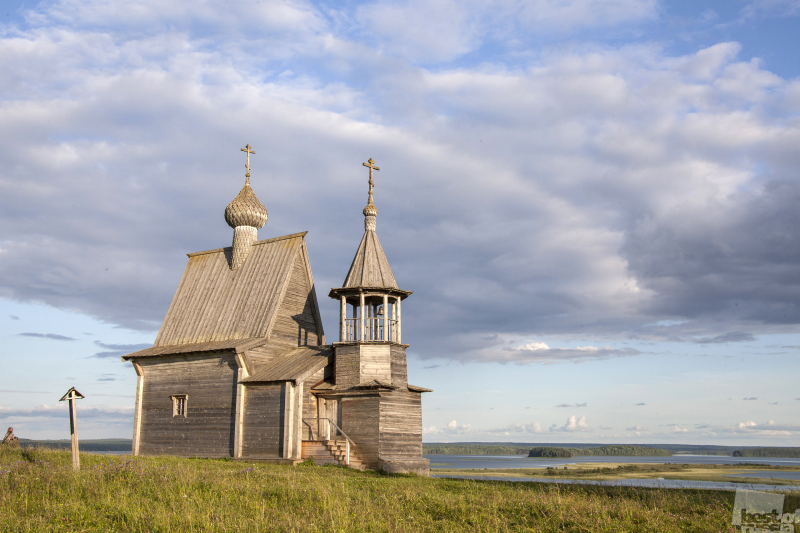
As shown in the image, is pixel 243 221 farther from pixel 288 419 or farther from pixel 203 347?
pixel 288 419

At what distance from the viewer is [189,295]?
32562 mm

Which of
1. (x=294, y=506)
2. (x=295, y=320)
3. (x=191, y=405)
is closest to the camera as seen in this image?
(x=294, y=506)

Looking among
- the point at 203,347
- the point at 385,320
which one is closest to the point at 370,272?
the point at 385,320

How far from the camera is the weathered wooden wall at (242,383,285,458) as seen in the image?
24.2 metres

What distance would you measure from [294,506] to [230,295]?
19363mm

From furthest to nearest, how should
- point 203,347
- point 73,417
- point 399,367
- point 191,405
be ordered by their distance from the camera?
point 203,347 → point 191,405 → point 399,367 → point 73,417

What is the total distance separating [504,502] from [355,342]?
515 inches

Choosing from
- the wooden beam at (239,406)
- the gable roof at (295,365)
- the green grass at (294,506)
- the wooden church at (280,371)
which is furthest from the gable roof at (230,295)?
the green grass at (294,506)

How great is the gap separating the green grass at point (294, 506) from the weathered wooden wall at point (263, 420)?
813 centimetres

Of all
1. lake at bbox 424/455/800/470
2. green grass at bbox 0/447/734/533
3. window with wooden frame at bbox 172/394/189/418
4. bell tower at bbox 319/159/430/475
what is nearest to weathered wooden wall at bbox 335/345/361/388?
bell tower at bbox 319/159/430/475

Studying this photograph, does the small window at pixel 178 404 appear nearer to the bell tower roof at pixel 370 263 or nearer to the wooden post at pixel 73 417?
the bell tower roof at pixel 370 263

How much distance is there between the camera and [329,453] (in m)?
23.3

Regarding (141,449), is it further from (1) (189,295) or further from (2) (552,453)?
(2) (552,453)

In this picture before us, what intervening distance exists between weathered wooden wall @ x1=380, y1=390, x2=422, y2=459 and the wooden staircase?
116 cm
